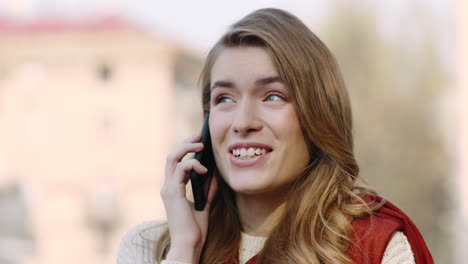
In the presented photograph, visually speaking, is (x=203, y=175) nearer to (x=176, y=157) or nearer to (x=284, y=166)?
(x=176, y=157)

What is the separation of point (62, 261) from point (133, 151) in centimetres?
451

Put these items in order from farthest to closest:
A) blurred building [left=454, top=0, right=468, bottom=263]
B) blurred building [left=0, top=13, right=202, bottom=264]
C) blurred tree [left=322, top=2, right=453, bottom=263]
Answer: blurred building [left=0, top=13, right=202, bottom=264] < blurred tree [left=322, top=2, right=453, bottom=263] < blurred building [left=454, top=0, right=468, bottom=263]

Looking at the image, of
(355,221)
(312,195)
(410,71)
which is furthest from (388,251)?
(410,71)

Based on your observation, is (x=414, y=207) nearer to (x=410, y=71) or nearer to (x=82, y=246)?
(x=410, y=71)

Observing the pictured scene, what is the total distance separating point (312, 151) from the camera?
227 cm

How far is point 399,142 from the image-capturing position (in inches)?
503

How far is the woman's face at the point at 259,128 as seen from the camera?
2143mm

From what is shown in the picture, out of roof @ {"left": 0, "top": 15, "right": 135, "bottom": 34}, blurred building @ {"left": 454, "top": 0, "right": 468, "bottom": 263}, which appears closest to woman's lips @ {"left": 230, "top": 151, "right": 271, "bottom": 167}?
blurred building @ {"left": 454, "top": 0, "right": 468, "bottom": 263}

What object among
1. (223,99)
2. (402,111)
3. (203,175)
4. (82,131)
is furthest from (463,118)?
(82,131)

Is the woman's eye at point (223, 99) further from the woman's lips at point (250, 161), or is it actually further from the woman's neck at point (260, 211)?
the woman's neck at point (260, 211)

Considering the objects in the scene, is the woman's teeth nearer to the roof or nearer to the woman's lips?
the woman's lips

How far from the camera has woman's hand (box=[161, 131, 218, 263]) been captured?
7.34ft

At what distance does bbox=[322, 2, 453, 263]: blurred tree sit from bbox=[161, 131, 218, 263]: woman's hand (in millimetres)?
9900

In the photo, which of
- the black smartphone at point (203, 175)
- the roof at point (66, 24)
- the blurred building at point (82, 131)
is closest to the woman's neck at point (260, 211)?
the black smartphone at point (203, 175)
